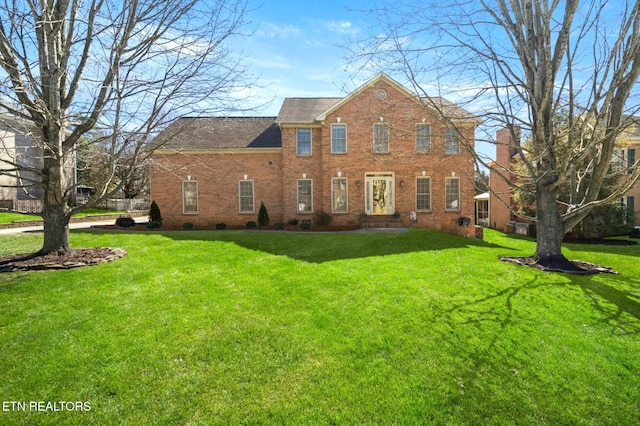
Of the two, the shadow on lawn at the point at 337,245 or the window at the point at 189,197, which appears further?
the window at the point at 189,197

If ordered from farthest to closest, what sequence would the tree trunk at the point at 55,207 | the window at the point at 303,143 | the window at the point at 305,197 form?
the window at the point at 305,197, the window at the point at 303,143, the tree trunk at the point at 55,207

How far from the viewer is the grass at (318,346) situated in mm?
3436

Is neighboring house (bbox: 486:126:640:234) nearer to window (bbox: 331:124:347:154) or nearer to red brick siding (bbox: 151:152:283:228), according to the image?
window (bbox: 331:124:347:154)

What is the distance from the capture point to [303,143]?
692 inches

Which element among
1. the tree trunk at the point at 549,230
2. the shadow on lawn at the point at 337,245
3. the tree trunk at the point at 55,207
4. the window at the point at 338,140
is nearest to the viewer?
the tree trunk at the point at 55,207

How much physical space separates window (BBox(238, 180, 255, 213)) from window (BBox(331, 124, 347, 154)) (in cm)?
528

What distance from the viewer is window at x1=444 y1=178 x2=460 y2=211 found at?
57.0ft

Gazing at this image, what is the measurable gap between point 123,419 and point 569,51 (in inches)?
424

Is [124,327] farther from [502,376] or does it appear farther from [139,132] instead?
[502,376]

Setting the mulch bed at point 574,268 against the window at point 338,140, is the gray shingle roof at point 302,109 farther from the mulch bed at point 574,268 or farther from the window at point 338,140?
the mulch bed at point 574,268

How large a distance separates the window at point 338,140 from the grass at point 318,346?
10624mm

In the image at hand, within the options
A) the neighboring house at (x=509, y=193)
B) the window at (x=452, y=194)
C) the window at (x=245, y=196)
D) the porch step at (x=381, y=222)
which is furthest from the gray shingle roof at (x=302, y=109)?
the neighboring house at (x=509, y=193)

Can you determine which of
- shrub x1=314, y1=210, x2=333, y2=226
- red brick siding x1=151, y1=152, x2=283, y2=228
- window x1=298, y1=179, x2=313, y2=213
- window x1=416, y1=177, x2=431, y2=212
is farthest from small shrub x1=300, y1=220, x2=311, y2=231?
window x1=416, y1=177, x2=431, y2=212

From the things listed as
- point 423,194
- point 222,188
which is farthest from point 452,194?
point 222,188
